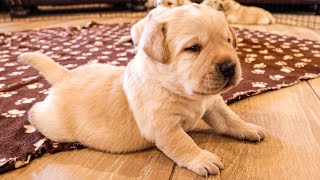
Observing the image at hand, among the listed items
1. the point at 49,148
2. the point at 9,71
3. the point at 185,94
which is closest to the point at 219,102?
the point at 185,94

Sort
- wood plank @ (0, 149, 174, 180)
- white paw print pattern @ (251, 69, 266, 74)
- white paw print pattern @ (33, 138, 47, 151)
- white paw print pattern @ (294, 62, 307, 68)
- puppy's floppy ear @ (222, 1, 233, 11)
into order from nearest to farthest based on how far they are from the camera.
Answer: wood plank @ (0, 149, 174, 180) < white paw print pattern @ (33, 138, 47, 151) < white paw print pattern @ (251, 69, 266, 74) < white paw print pattern @ (294, 62, 307, 68) < puppy's floppy ear @ (222, 1, 233, 11)

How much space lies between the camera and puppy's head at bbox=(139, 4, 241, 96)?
1043mm

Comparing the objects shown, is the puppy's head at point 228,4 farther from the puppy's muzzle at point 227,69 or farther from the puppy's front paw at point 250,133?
the puppy's muzzle at point 227,69

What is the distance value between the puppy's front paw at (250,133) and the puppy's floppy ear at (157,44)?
422mm

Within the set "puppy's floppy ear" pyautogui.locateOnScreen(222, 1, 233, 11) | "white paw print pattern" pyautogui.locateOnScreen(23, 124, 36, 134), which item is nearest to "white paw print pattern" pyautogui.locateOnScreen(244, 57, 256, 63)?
"white paw print pattern" pyautogui.locateOnScreen(23, 124, 36, 134)

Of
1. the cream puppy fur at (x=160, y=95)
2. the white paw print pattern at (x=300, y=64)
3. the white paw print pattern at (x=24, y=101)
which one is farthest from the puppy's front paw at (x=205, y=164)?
the white paw print pattern at (x=300, y=64)

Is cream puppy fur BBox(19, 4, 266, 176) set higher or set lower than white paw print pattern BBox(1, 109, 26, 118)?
higher

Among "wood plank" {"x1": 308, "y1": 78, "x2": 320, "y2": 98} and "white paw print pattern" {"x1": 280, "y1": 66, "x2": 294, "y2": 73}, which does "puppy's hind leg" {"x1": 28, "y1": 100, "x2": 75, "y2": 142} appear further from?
"white paw print pattern" {"x1": 280, "y1": 66, "x2": 294, "y2": 73}

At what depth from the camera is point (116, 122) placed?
124 cm

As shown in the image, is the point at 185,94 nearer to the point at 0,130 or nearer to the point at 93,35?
the point at 0,130

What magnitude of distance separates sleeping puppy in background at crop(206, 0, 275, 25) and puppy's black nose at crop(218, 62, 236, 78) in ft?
11.3

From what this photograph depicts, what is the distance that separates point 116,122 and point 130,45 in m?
1.92

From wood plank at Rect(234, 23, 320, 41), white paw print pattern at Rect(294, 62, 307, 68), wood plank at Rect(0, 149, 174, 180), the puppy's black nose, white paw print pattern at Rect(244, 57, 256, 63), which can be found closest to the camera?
the puppy's black nose

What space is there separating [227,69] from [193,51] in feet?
0.38
